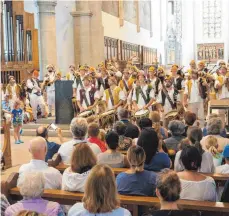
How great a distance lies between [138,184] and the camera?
13.5 ft

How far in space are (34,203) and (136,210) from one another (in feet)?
2.95

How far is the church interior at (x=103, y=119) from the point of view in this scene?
3.59m

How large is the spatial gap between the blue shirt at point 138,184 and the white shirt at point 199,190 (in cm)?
29

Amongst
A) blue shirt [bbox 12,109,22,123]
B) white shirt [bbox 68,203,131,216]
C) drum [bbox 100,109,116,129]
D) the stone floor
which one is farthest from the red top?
blue shirt [bbox 12,109,22,123]

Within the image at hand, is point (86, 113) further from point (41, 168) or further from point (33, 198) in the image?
point (33, 198)

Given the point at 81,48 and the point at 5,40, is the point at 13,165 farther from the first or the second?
the point at 81,48

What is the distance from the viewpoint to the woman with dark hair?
15.8ft

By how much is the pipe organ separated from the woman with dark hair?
39.2ft

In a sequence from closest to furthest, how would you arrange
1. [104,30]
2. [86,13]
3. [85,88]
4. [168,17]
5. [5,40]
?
1. [85,88]
2. [5,40]
3. [86,13]
4. [104,30]
5. [168,17]

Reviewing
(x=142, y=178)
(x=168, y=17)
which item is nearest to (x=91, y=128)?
(x=142, y=178)

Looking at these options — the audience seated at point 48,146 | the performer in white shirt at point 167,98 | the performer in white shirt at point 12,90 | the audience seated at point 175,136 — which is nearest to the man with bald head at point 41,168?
the audience seated at point 48,146

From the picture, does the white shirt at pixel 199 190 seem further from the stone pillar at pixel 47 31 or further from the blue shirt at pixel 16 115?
the stone pillar at pixel 47 31

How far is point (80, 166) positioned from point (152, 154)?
0.99m

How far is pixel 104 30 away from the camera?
20328 mm
